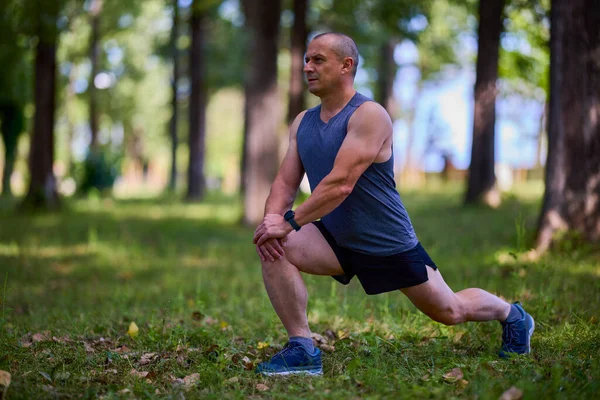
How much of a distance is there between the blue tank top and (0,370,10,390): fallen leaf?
1979 millimetres

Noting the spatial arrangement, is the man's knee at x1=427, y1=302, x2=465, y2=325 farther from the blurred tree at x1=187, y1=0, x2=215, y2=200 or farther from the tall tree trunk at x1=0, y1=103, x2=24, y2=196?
the tall tree trunk at x1=0, y1=103, x2=24, y2=196

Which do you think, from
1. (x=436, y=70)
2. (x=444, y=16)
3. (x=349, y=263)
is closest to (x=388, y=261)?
(x=349, y=263)

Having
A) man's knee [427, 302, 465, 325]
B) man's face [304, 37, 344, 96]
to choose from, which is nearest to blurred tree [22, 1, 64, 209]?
man's face [304, 37, 344, 96]

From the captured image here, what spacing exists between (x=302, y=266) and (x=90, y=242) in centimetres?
847

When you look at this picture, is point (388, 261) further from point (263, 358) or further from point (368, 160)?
point (263, 358)

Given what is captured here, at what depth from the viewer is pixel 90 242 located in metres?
12.3

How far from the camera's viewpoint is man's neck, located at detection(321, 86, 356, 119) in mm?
4434

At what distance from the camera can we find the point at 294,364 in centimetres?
445

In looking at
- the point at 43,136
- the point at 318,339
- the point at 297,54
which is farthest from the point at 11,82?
the point at 318,339

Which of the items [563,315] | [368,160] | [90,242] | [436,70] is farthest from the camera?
[436,70]

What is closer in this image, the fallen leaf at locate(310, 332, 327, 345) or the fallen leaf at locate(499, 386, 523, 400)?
the fallen leaf at locate(499, 386, 523, 400)

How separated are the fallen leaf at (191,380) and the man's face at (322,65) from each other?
71.5 inches

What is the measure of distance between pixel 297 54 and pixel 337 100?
14.1 m

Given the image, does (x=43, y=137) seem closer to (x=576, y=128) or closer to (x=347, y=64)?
(x=576, y=128)
